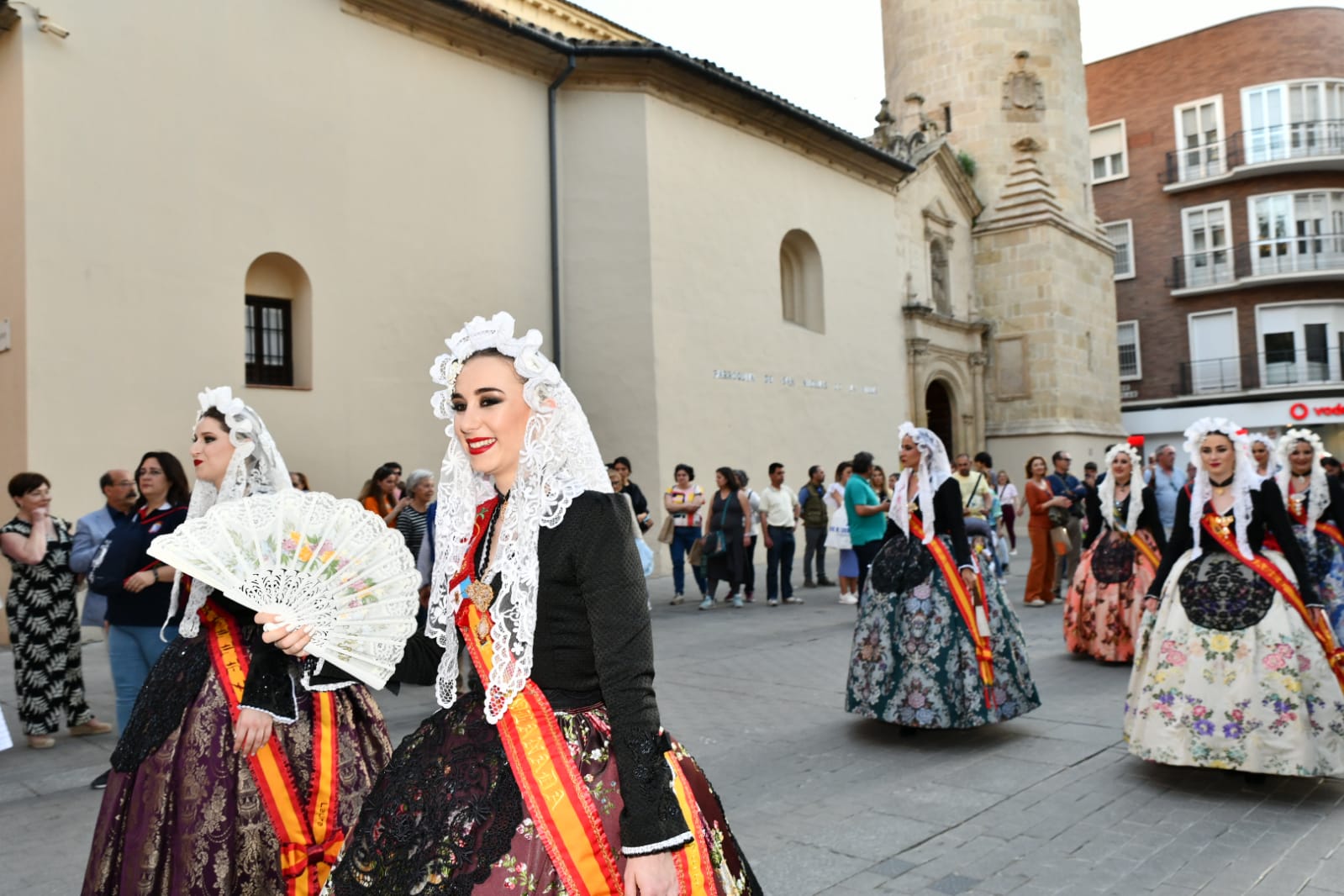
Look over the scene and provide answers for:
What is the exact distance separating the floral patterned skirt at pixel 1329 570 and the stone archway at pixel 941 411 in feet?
54.7

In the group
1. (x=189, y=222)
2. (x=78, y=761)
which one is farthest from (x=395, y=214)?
(x=78, y=761)

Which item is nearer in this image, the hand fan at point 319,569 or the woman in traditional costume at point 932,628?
the hand fan at point 319,569

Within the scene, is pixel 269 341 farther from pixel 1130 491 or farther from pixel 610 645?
pixel 610 645

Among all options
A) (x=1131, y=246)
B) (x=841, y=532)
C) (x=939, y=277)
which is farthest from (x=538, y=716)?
(x=1131, y=246)

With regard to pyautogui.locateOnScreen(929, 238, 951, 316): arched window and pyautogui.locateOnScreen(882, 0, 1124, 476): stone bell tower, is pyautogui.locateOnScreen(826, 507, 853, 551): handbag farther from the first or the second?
pyautogui.locateOnScreen(882, 0, 1124, 476): stone bell tower

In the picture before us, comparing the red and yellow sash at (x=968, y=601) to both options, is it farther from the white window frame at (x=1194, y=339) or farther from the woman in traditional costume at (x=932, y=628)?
the white window frame at (x=1194, y=339)

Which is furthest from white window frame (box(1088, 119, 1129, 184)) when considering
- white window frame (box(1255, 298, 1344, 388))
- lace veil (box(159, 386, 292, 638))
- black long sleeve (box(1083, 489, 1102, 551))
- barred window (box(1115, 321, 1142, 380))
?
lace veil (box(159, 386, 292, 638))

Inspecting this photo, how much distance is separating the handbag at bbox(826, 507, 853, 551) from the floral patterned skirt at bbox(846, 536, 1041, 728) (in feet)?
19.8

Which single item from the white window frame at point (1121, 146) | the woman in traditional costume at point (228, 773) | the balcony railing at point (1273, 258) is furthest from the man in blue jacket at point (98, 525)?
the white window frame at point (1121, 146)

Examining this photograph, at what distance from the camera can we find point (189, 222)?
1144 centimetres

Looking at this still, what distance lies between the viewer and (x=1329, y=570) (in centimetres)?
725

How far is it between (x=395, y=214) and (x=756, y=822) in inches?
425

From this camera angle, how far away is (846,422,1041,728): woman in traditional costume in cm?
586

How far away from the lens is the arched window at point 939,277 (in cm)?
2375
